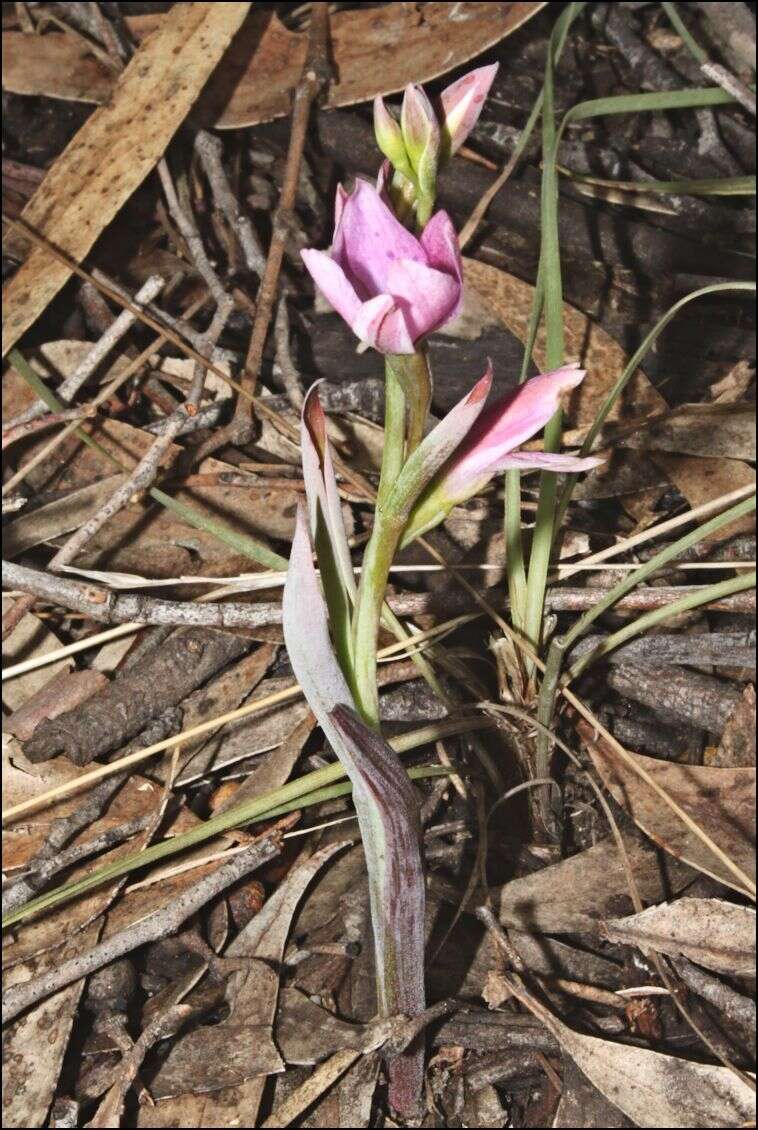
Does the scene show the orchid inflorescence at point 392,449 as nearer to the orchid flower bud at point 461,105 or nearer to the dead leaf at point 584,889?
the orchid flower bud at point 461,105

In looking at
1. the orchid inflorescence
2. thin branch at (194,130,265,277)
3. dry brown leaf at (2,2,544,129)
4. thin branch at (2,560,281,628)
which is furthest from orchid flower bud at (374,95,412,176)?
dry brown leaf at (2,2,544,129)

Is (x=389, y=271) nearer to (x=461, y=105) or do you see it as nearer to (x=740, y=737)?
(x=461, y=105)

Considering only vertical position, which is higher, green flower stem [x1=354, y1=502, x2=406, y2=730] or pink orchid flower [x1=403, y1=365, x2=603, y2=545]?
pink orchid flower [x1=403, y1=365, x2=603, y2=545]

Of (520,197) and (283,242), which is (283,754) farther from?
(520,197)

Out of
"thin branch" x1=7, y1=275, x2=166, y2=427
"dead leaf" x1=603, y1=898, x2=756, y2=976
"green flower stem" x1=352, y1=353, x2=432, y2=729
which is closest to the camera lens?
"green flower stem" x1=352, y1=353, x2=432, y2=729

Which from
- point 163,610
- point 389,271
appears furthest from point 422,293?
point 163,610

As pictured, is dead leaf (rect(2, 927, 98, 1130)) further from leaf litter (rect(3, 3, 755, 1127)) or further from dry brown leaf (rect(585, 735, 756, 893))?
dry brown leaf (rect(585, 735, 756, 893))

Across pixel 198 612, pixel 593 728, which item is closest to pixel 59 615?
pixel 198 612
